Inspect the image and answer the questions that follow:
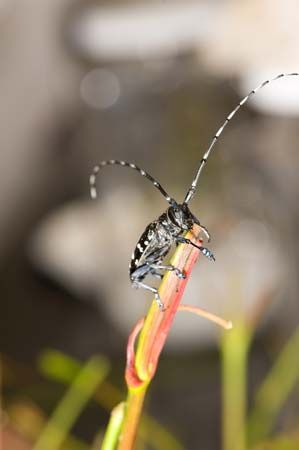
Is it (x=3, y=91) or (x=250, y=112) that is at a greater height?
(x=250, y=112)

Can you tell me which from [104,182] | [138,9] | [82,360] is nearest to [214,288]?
[82,360]

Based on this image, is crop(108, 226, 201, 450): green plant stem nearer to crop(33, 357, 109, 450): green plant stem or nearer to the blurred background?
crop(33, 357, 109, 450): green plant stem

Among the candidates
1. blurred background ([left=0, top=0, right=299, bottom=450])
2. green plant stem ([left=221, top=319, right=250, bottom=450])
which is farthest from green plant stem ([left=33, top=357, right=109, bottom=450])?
blurred background ([left=0, top=0, right=299, bottom=450])

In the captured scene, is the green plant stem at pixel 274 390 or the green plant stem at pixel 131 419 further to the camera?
the green plant stem at pixel 274 390

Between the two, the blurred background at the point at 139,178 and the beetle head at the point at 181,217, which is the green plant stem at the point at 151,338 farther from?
the blurred background at the point at 139,178

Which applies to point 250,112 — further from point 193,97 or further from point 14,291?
point 14,291

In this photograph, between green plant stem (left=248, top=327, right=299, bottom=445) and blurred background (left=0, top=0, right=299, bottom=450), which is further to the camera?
blurred background (left=0, top=0, right=299, bottom=450)

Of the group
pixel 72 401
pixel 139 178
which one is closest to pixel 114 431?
pixel 72 401

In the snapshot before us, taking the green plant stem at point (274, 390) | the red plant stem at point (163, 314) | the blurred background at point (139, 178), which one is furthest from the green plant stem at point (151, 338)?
the blurred background at point (139, 178)
